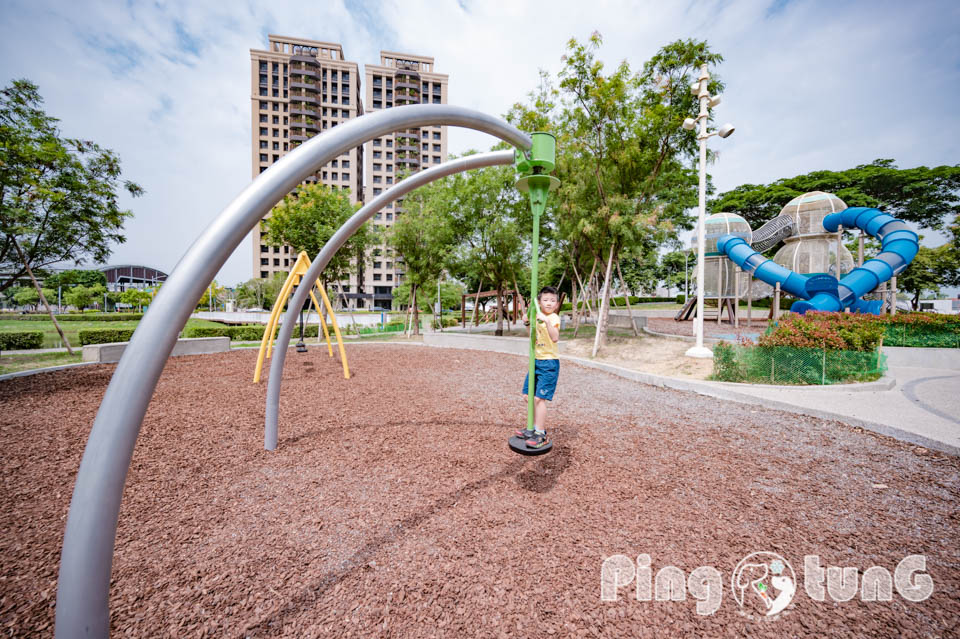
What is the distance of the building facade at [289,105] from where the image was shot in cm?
6156

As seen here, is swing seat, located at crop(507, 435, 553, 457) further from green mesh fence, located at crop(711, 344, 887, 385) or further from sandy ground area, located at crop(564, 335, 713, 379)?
sandy ground area, located at crop(564, 335, 713, 379)

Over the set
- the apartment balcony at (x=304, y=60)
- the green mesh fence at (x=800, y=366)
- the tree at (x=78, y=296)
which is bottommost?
the green mesh fence at (x=800, y=366)

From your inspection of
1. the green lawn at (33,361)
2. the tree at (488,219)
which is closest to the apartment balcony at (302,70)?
the tree at (488,219)

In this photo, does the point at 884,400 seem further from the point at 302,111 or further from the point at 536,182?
the point at 302,111

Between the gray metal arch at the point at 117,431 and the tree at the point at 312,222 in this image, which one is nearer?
the gray metal arch at the point at 117,431

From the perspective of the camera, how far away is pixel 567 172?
Result: 509 inches

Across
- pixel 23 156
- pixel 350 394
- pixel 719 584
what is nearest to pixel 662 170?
pixel 350 394

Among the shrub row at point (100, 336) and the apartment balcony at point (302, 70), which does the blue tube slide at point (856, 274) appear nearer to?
the shrub row at point (100, 336)

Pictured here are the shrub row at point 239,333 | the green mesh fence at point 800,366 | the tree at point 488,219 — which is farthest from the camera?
the shrub row at point 239,333

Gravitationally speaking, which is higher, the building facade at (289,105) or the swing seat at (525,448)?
the building facade at (289,105)

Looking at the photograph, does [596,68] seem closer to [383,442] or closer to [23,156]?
[383,442]

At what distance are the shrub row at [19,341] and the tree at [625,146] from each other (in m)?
19.6

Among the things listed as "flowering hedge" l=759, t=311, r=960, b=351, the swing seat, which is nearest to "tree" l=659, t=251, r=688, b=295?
"flowering hedge" l=759, t=311, r=960, b=351

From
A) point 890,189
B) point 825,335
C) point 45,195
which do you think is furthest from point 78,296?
point 890,189
